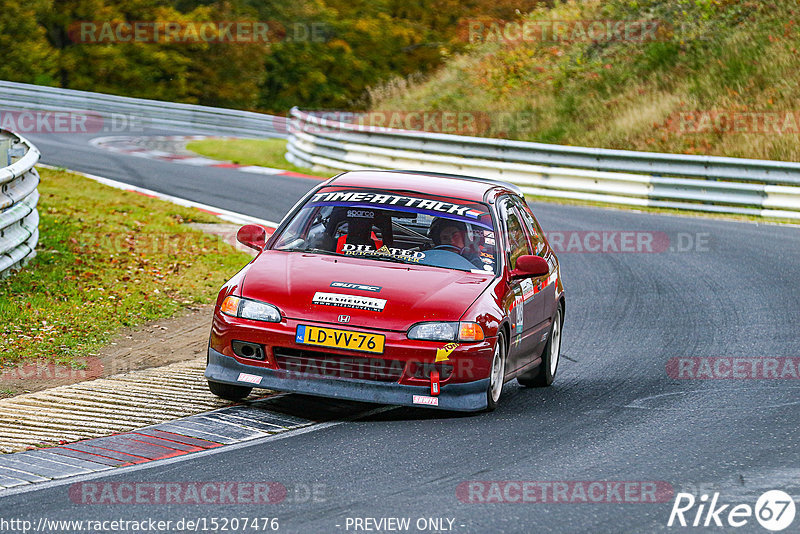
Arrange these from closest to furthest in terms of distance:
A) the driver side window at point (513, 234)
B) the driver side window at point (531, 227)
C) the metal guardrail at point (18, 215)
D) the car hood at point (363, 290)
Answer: the car hood at point (363, 290)
the driver side window at point (513, 234)
the driver side window at point (531, 227)
the metal guardrail at point (18, 215)

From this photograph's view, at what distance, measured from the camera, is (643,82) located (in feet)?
98.5

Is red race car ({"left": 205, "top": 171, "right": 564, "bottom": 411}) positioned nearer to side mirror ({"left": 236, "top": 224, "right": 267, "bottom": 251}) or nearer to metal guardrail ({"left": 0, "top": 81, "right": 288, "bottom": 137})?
side mirror ({"left": 236, "top": 224, "right": 267, "bottom": 251})

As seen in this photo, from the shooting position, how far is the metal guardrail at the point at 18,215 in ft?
36.5

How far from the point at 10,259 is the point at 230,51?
41.4 meters

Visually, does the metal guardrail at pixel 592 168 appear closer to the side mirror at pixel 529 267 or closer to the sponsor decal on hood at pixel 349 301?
the side mirror at pixel 529 267

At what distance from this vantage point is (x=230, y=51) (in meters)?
51.4

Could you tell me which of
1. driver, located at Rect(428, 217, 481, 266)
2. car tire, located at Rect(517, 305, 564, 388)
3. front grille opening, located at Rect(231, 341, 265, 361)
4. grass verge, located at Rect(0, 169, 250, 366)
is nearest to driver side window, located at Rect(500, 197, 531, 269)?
driver, located at Rect(428, 217, 481, 266)

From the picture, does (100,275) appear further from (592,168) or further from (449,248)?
(592,168)

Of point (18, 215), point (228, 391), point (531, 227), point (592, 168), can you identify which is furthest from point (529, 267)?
point (592, 168)

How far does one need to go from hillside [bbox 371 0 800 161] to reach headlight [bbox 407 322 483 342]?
59.5ft

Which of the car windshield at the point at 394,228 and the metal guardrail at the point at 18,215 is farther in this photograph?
the metal guardrail at the point at 18,215

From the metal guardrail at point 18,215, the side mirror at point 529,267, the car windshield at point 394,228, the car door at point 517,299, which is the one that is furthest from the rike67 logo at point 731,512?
the metal guardrail at point 18,215

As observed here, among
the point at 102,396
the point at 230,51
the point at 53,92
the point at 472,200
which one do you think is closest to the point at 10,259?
the point at 102,396

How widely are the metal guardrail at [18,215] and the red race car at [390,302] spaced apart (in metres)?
3.70
